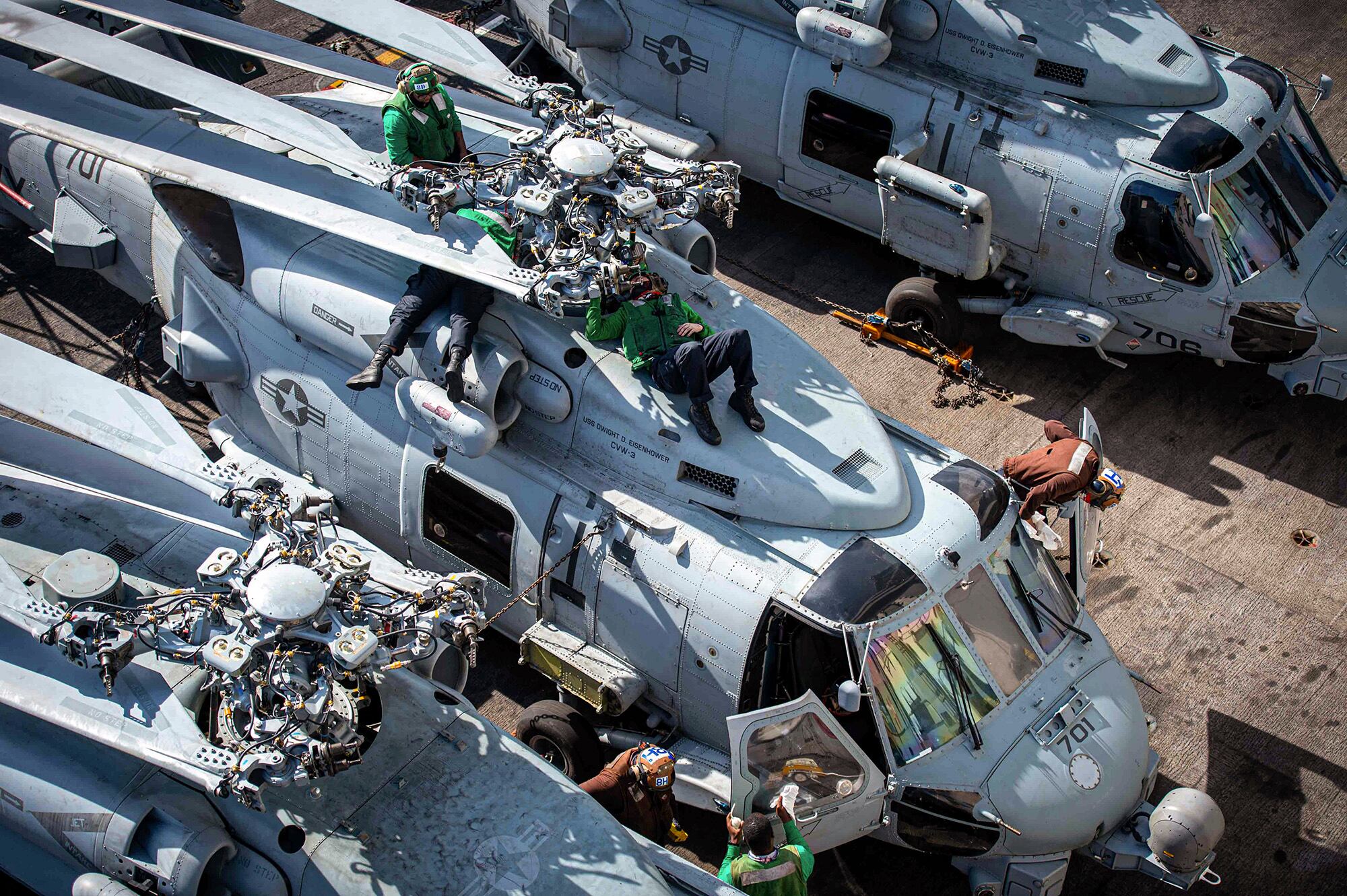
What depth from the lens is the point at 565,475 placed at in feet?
35.4

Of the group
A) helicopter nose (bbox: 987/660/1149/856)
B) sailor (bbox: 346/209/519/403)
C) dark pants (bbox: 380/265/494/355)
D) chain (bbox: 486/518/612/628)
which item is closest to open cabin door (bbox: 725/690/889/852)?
helicopter nose (bbox: 987/660/1149/856)

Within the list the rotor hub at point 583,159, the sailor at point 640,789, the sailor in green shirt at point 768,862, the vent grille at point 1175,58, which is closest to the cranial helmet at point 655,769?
the sailor at point 640,789

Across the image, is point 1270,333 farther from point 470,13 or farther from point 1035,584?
point 470,13

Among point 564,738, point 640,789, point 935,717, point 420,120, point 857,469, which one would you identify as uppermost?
point 420,120

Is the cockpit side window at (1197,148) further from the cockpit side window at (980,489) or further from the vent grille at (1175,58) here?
the cockpit side window at (980,489)

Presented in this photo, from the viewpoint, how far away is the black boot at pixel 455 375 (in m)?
10.4

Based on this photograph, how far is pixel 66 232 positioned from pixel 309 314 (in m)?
3.75

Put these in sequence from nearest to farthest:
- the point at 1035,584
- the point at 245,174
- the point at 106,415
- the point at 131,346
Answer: the point at 106,415
the point at 1035,584
the point at 245,174
the point at 131,346

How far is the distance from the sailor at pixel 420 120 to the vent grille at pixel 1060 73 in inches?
267

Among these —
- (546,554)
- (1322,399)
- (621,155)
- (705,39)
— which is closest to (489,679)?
(546,554)

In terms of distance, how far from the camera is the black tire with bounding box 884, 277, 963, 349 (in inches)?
594

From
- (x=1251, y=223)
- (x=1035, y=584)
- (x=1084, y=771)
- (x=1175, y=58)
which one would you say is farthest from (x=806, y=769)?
(x=1175, y=58)

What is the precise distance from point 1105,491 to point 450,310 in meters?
5.92

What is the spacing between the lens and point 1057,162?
14.1 meters
